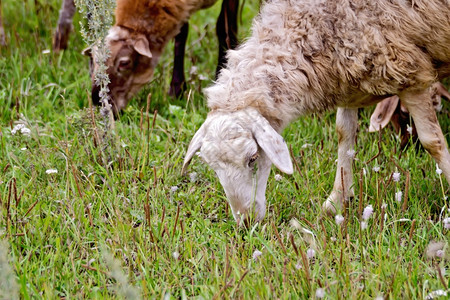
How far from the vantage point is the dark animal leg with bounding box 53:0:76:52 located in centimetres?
580

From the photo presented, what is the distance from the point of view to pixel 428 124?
11.3ft

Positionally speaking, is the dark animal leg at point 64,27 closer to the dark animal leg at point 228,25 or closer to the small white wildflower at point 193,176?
the dark animal leg at point 228,25

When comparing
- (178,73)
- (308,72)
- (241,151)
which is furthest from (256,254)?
(178,73)

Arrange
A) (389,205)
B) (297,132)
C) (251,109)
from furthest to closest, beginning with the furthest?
(297,132), (389,205), (251,109)

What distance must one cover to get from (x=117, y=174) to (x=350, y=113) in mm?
1435

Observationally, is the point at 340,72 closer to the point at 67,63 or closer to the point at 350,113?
the point at 350,113

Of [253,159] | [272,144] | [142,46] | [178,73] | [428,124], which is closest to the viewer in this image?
[272,144]

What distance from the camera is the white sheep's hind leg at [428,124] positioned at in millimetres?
3395

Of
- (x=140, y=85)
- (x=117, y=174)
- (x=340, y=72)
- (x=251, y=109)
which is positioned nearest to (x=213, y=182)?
(x=117, y=174)

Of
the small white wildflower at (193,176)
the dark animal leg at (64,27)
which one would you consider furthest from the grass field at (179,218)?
the dark animal leg at (64,27)

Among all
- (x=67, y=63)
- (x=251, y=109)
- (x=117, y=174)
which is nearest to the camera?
(x=251, y=109)

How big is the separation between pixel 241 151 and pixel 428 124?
1.05 m

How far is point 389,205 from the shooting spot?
3465mm

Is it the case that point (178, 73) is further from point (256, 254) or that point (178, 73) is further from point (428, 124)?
point (256, 254)
